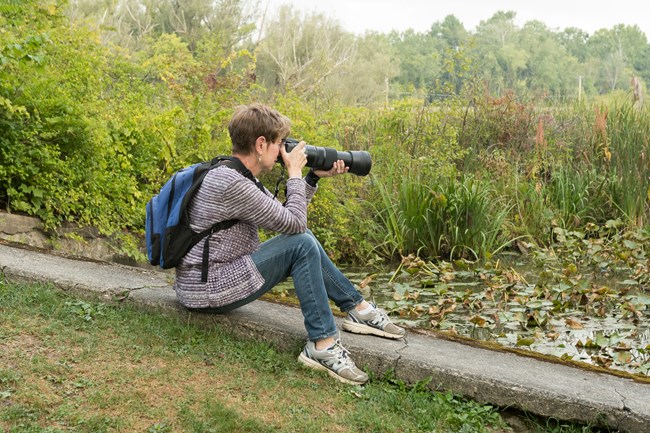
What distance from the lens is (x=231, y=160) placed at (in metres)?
3.43

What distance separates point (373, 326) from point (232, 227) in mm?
840

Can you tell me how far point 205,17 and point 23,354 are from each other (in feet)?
112

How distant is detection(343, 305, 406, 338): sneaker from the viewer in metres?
3.63

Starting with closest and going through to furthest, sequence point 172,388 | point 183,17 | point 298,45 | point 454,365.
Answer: point 172,388, point 454,365, point 183,17, point 298,45

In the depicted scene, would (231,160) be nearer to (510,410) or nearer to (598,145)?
(510,410)

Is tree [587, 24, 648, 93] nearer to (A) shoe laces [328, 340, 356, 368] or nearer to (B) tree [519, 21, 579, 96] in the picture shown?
(B) tree [519, 21, 579, 96]

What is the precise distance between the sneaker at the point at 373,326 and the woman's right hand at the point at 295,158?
29.4 inches

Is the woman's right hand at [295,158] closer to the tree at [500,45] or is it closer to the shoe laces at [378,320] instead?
the shoe laces at [378,320]

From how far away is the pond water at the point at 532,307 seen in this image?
4.26m

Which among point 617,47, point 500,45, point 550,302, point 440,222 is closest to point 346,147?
point 440,222

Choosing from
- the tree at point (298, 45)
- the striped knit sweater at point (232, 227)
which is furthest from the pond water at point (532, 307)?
the tree at point (298, 45)

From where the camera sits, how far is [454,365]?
10.7 ft

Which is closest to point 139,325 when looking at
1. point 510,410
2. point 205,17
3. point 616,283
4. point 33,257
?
point 33,257

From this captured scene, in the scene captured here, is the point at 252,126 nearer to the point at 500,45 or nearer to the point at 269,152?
the point at 269,152
